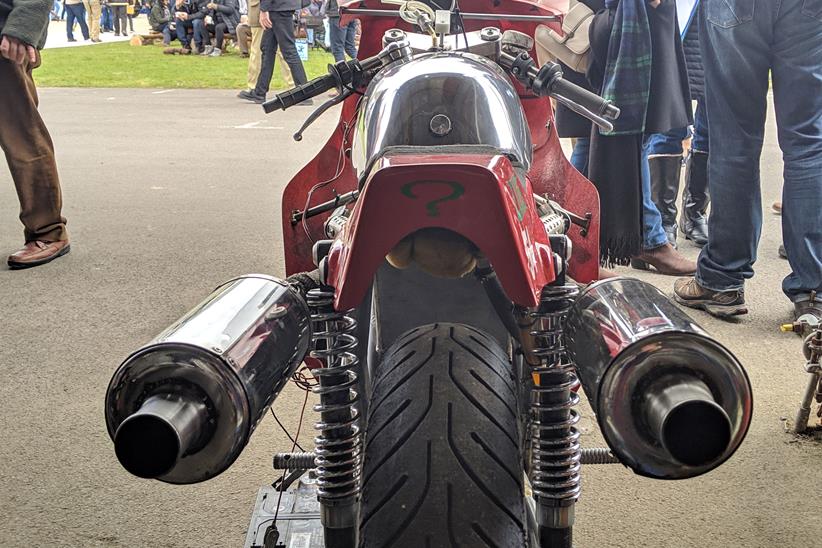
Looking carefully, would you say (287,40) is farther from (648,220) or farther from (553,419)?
(553,419)

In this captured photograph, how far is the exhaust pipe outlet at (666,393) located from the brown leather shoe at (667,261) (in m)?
3.25

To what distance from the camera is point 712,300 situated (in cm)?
372

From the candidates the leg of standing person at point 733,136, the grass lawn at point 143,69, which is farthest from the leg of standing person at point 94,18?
the leg of standing person at point 733,136

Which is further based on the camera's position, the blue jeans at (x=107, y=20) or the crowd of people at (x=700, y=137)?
the blue jeans at (x=107, y=20)

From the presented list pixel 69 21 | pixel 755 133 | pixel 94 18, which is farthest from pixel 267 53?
pixel 69 21

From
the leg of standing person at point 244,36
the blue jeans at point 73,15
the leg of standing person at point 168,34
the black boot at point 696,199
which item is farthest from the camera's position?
the blue jeans at point 73,15

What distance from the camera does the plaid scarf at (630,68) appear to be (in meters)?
3.83

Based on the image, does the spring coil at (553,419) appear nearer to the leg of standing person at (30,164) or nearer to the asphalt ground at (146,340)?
the asphalt ground at (146,340)

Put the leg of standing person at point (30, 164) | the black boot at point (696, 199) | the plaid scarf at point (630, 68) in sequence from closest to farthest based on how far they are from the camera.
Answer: the plaid scarf at point (630, 68)
the leg of standing person at point (30, 164)
the black boot at point (696, 199)

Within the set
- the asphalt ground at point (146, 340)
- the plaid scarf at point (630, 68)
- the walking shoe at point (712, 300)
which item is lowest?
the asphalt ground at point (146, 340)

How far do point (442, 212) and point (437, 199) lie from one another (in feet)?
0.06

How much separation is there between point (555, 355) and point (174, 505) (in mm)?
1386

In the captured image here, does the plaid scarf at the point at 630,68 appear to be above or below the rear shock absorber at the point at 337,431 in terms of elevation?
above

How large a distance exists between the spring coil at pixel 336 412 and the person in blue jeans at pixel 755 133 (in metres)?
2.53
